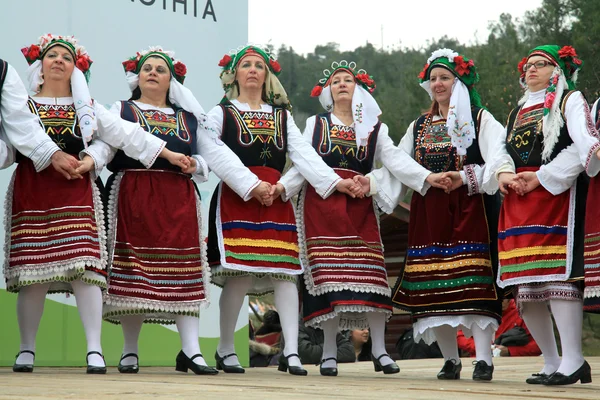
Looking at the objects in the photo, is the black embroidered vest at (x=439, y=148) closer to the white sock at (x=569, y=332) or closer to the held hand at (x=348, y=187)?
the held hand at (x=348, y=187)

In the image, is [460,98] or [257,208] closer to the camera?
[460,98]

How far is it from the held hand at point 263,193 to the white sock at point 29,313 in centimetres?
116

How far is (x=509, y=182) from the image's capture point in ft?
14.7

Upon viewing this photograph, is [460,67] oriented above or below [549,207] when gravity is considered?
above

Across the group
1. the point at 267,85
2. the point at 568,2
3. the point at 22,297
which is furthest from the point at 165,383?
the point at 568,2

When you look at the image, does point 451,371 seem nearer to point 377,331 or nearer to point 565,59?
point 377,331

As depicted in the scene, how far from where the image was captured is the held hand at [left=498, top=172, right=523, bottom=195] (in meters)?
4.45

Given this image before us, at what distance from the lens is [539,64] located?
4.62 m

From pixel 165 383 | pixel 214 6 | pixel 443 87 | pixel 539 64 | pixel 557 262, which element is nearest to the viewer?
pixel 165 383

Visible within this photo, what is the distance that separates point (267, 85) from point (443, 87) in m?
0.98

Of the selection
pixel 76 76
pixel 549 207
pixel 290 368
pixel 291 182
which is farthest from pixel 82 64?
pixel 549 207

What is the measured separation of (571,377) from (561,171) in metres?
0.92

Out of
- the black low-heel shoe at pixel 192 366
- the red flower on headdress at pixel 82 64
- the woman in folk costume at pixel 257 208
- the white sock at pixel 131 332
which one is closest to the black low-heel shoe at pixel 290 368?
the woman in folk costume at pixel 257 208

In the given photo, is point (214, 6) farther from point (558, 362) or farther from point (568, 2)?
point (568, 2)
